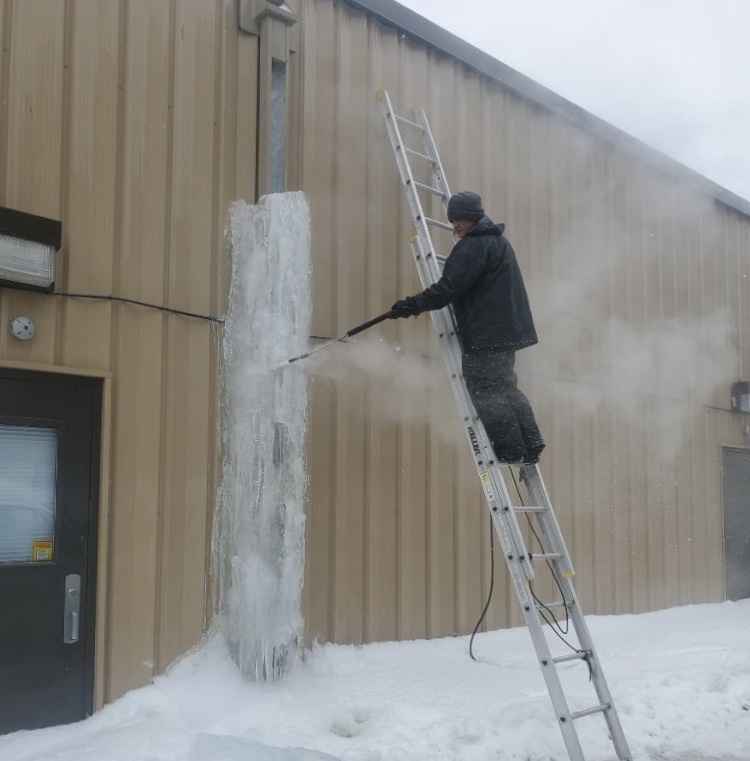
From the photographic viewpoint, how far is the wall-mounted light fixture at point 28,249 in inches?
183

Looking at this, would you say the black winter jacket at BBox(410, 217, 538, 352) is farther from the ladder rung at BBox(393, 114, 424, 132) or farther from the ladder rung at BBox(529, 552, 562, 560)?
the ladder rung at BBox(393, 114, 424, 132)

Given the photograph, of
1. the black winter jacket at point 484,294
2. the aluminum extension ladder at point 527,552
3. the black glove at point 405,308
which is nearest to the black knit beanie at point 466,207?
the black winter jacket at point 484,294

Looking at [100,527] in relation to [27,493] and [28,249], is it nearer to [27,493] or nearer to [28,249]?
[27,493]

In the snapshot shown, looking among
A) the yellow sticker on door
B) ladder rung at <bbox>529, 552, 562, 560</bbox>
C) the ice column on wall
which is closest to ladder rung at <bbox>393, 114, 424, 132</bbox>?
the ice column on wall

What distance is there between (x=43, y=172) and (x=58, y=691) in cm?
289

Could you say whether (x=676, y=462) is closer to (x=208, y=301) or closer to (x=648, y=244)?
(x=648, y=244)

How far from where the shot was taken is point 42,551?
4793mm

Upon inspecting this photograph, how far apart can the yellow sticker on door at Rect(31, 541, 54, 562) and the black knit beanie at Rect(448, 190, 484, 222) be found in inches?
121

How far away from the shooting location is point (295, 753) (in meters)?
4.55

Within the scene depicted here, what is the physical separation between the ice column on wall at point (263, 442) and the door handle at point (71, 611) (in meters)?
0.92

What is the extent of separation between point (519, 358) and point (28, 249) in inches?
177

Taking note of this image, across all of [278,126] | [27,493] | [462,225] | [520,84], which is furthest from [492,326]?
[520,84]

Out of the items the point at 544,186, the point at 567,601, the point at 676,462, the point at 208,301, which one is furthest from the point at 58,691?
the point at 676,462

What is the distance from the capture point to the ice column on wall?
542 centimetres
